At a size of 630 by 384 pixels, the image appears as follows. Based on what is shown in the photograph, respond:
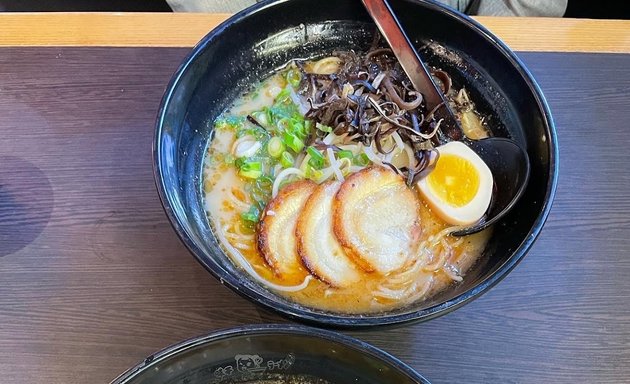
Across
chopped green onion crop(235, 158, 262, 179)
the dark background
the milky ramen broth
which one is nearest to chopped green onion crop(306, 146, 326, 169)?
the milky ramen broth

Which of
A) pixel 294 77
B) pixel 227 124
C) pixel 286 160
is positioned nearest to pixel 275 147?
pixel 286 160

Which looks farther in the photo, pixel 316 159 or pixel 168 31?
pixel 168 31

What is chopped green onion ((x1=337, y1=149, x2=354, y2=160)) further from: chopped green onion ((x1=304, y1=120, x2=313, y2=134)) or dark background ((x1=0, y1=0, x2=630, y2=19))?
dark background ((x1=0, y1=0, x2=630, y2=19))

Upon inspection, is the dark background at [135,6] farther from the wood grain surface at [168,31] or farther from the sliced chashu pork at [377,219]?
the sliced chashu pork at [377,219]

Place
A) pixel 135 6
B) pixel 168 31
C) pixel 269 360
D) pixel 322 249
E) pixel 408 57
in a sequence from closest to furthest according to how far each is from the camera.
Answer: pixel 269 360 → pixel 322 249 → pixel 408 57 → pixel 168 31 → pixel 135 6

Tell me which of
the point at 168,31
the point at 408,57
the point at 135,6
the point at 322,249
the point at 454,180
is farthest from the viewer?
the point at 135,6

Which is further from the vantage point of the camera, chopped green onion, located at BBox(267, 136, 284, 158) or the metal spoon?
chopped green onion, located at BBox(267, 136, 284, 158)

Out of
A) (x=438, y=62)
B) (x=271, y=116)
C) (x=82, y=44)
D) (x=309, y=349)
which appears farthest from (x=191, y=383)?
(x=82, y=44)

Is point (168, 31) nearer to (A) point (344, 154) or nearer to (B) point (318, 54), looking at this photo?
(B) point (318, 54)
